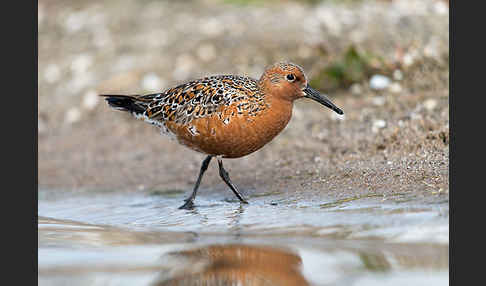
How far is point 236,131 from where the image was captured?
757cm

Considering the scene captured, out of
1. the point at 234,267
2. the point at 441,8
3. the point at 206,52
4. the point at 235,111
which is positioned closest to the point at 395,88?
the point at 441,8

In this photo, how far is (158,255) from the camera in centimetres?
570

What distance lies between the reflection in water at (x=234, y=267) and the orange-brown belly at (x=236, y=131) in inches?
79.0

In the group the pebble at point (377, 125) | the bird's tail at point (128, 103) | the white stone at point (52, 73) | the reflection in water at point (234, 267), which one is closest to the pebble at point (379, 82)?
the pebble at point (377, 125)

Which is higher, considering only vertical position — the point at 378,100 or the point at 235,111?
the point at 378,100

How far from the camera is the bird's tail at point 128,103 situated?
8.74 meters

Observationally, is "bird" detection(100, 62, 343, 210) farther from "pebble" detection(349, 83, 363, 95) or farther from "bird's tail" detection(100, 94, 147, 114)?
"pebble" detection(349, 83, 363, 95)

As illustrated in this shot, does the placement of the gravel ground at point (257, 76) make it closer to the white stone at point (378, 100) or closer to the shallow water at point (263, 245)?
the white stone at point (378, 100)

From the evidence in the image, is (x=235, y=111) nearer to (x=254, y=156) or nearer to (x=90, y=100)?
(x=254, y=156)

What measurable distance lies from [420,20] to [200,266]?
8071 mm

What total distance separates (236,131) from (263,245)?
82.1 inches

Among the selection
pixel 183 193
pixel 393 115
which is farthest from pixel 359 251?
pixel 393 115

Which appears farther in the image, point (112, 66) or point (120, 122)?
point (112, 66)

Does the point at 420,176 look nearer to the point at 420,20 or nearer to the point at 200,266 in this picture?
the point at 200,266
